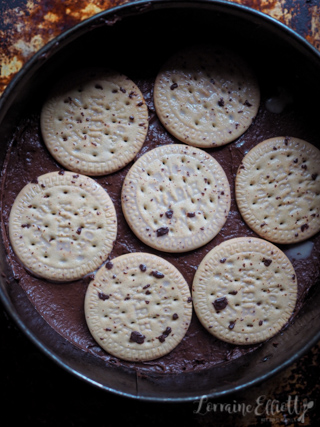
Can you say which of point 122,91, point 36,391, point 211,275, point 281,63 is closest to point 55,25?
point 122,91

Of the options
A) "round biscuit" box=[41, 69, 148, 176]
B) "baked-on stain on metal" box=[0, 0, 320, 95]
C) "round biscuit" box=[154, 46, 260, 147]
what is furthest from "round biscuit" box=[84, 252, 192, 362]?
"baked-on stain on metal" box=[0, 0, 320, 95]

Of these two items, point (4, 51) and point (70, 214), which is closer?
point (4, 51)

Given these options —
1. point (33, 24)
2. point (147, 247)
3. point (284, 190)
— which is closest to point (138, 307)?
point (147, 247)

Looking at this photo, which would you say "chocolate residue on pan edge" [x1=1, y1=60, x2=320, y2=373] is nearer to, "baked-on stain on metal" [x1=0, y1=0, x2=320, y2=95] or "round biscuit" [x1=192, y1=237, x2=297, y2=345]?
"round biscuit" [x1=192, y1=237, x2=297, y2=345]

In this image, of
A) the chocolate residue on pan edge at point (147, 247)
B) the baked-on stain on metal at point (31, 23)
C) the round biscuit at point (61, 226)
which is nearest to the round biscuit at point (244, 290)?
the chocolate residue on pan edge at point (147, 247)

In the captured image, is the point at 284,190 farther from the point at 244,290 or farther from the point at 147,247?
the point at 147,247

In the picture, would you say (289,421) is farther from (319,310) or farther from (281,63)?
(281,63)

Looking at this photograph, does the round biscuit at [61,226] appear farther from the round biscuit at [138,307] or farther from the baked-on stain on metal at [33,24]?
the baked-on stain on metal at [33,24]
